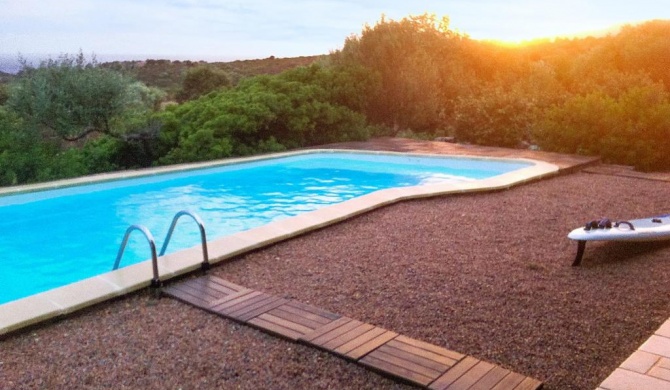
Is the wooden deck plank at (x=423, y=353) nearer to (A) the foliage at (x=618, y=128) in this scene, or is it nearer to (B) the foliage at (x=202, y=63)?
(A) the foliage at (x=618, y=128)

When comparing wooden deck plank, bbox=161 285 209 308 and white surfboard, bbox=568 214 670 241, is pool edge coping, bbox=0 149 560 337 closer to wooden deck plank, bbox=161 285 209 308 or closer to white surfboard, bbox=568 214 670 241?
wooden deck plank, bbox=161 285 209 308

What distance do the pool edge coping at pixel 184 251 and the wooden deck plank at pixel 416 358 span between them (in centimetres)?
190

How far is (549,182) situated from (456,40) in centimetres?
1076

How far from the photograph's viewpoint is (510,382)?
2.84 meters

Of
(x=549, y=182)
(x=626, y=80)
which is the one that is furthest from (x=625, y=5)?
(x=549, y=182)

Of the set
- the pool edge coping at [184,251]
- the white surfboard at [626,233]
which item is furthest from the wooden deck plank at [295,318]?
the white surfboard at [626,233]

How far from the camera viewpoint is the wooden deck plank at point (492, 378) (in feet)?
9.21

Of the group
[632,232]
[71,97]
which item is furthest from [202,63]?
[632,232]

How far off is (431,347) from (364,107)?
11.6 meters

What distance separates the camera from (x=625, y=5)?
15.1 metres

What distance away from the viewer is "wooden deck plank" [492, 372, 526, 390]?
9.17 ft

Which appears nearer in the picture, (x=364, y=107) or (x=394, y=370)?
(x=394, y=370)

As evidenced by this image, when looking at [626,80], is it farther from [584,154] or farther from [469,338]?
[469,338]

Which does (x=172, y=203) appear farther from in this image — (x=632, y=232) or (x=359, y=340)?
(x=632, y=232)
